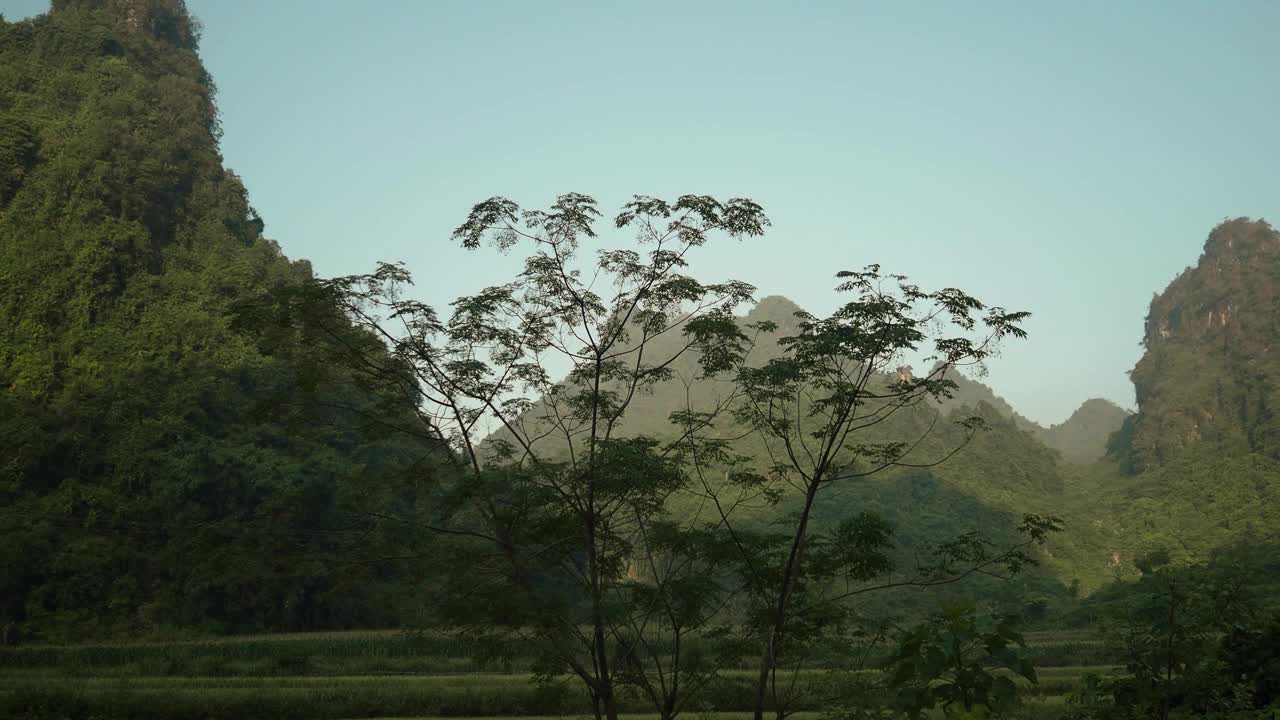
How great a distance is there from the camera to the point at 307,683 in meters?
16.7

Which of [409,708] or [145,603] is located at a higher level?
[145,603]

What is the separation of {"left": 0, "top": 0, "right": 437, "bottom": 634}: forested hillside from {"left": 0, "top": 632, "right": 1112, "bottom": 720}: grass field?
2.15 metres

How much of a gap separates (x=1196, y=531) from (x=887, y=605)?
21079mm

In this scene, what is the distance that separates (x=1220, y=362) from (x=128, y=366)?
Answer: 5795 cm

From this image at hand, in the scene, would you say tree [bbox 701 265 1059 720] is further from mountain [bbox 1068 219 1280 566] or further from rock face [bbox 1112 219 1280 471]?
rock face [bbox 1112 219 1280 471]

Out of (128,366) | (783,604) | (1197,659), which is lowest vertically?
(1197,659)

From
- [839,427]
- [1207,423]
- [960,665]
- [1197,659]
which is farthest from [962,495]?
[960,665]

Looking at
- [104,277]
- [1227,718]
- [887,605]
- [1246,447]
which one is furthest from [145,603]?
[1246,447]

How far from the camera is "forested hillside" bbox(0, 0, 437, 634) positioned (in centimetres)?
2636

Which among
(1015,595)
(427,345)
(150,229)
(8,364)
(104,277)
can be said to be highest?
(150,229)

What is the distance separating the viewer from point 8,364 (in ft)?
104

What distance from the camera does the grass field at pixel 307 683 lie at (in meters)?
14.0

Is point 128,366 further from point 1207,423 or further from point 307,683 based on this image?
point 1207,423

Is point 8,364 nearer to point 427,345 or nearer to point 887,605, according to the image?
point 427,345
